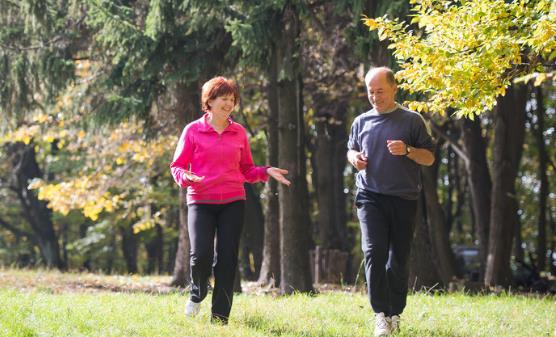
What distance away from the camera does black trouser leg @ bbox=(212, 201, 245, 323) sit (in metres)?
6.46

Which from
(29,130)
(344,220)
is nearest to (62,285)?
(29,130)

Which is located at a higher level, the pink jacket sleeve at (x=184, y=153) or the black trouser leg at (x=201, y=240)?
the pink jacket sleeve at (x=184, y=153)

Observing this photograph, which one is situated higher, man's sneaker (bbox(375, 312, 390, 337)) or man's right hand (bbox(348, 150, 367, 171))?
man's right hand (bbox(348, 150, 367, 171))

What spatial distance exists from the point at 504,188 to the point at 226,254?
9.32 meters

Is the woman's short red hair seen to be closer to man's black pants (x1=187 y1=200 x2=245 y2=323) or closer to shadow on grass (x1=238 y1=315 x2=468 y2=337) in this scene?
man's black pants (x1=187 y1=200 x2=245 y2=323)

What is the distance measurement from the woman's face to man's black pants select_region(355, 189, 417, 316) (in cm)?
123

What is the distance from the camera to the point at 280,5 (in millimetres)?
10148

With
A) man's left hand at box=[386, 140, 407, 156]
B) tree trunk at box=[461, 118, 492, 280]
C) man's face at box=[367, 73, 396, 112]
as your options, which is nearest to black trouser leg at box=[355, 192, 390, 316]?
man's left hand at box=[386, 140, 407, 156]

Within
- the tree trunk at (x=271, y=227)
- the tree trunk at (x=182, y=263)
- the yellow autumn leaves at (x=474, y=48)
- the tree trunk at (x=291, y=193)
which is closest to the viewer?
the yellow autumn leaves at (x=474, y=48)

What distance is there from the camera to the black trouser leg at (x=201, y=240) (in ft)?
21.1

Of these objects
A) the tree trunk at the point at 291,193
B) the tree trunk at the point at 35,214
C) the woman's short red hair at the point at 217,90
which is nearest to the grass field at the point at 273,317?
the woman's short red hair at the point at 217,90

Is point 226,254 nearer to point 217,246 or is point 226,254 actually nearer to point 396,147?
point 217,246

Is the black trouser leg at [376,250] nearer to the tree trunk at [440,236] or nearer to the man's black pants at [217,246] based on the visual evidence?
the man's black pants at [217,246]

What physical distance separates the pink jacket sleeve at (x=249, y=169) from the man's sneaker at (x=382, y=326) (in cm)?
148
